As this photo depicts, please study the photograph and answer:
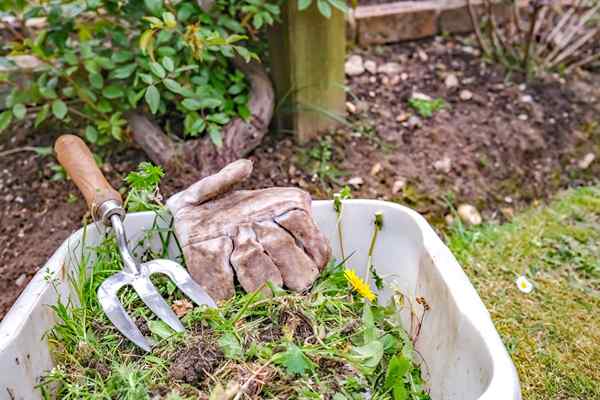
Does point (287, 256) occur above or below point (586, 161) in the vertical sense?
above

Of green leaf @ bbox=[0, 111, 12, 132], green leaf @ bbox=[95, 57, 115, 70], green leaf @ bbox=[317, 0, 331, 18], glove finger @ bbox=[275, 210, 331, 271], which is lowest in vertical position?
glove finger @ bbox=[275, 210, 331, 271]

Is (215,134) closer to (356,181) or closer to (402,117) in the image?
(356,181)

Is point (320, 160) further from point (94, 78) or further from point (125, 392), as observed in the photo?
point (125, 392)

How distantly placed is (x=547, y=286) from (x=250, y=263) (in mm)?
870

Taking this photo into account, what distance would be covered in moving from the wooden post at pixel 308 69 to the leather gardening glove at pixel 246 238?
619 millimetres

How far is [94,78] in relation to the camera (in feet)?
5.12

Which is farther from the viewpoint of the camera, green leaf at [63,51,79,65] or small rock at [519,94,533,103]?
small rock at [519,94,533,103]

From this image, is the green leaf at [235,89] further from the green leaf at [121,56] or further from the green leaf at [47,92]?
the green leaf at [47,92]

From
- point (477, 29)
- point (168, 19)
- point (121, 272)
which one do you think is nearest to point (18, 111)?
point (168, 19)

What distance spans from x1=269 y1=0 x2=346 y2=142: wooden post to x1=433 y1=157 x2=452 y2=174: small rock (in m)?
0.35

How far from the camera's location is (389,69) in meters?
2.21

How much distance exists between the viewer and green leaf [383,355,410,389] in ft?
3.25

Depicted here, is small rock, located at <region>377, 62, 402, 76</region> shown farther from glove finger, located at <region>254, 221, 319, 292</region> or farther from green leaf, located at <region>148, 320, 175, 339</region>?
green leaf, located at <region>148, 320, 175, 339</region>

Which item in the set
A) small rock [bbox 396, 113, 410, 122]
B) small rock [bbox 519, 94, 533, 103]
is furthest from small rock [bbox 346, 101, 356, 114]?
small rock [bbox 519, 94, 533, 103]
